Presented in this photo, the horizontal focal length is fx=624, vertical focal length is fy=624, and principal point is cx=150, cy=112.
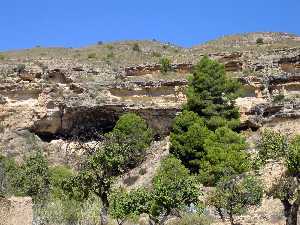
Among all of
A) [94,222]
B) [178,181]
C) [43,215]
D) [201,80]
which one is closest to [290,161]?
[178,181]

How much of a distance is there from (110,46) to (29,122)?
1591 inches

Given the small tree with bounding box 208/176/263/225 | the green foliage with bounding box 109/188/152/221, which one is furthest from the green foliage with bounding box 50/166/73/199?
the small tree with bounding box 208/176/263/225

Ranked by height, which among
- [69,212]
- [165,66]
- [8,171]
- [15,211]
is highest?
[165,66]

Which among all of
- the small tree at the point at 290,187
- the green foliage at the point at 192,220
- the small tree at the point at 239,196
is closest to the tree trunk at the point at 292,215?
the small tree at the point at 290,187

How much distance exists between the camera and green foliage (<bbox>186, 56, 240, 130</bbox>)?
54.3m

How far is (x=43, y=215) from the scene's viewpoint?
119 ft

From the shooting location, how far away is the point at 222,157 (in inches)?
1732

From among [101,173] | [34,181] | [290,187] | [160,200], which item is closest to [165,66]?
[34,181]

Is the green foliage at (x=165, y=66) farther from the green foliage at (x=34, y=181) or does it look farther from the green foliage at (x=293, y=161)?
the green foliage at (x=293, y=161)

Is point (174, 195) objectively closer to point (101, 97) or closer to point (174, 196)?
point (174, 196)

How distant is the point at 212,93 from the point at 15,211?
34.5m

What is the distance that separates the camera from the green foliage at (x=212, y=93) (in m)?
54.3

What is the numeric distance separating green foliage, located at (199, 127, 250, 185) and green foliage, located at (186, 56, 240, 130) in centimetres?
546

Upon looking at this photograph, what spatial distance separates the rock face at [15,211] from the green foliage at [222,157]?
17.9 m
